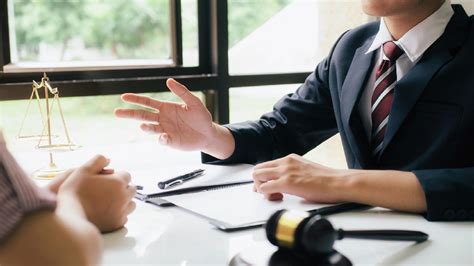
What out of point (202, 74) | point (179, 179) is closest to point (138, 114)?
point (179, 179)

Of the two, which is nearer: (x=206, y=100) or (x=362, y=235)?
(x=362, y=235)

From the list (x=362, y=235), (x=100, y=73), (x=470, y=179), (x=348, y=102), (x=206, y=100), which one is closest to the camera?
(x=362, y=235)

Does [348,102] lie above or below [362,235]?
above

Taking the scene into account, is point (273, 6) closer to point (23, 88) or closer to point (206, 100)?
point (206, 100)

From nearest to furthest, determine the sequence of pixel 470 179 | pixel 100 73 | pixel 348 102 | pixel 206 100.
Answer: pixel 470 179, pixel 348 102, pixel 100 73, pixel 206 100

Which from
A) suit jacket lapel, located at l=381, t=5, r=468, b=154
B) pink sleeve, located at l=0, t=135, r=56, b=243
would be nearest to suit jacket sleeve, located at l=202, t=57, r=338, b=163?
suit jacket lapel, located at l=381, t=5, r=468, b=154

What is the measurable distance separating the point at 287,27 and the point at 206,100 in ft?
1.99

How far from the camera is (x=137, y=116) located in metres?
1.41

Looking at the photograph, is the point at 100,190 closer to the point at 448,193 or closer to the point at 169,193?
the point at 169,193

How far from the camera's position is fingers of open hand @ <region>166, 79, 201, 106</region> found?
1408 millimetres

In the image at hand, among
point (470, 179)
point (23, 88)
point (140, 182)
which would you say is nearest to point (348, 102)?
point (470, 179)

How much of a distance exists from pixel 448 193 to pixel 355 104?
469mm

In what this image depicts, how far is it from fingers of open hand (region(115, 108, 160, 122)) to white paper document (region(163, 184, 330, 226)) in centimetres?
30

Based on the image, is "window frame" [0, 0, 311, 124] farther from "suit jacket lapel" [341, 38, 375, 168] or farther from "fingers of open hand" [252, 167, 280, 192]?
"fingers of open hand" [252, 167, 280, 192]
